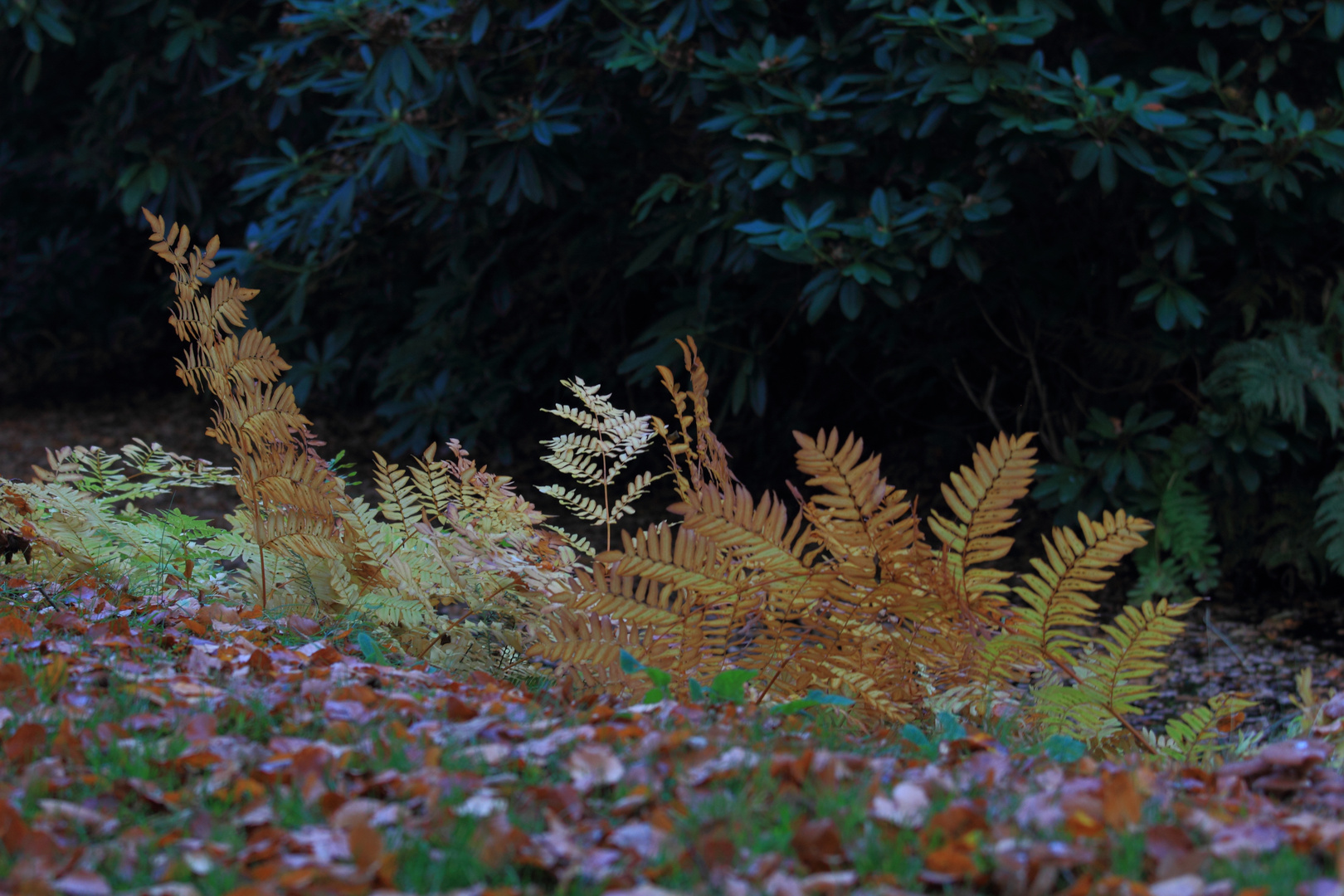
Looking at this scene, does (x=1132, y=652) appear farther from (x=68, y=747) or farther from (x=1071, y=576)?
(x=68, y=747)

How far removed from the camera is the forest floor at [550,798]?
126 centimetres

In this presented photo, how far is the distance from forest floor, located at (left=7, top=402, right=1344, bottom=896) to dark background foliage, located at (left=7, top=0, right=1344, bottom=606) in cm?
188

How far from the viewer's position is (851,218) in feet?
13.8

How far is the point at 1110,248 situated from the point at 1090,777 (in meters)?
3.72

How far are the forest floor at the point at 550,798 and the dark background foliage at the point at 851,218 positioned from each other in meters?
1.88

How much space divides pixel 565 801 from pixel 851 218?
3.19 meters

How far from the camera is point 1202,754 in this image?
7.69 feet

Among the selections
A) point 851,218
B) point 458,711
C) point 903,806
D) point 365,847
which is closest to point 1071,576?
point 903,806

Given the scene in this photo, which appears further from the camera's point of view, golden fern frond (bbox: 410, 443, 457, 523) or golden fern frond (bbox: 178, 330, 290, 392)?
golden fern frond (bbox: 410, 443, 457, 523)

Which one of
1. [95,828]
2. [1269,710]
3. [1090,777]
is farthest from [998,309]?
[95,828]

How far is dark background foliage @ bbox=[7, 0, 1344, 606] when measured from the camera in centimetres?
393

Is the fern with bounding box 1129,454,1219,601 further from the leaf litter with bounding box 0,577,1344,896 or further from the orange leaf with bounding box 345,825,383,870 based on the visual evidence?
the orange leaf with bounding box 345,825,383,870

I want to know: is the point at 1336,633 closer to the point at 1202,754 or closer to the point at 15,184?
the point at 1202,754

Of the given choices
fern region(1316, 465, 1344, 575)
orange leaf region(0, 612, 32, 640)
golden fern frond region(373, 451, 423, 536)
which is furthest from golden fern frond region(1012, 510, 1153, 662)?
fern region(1316, 465, 1344, 575)
